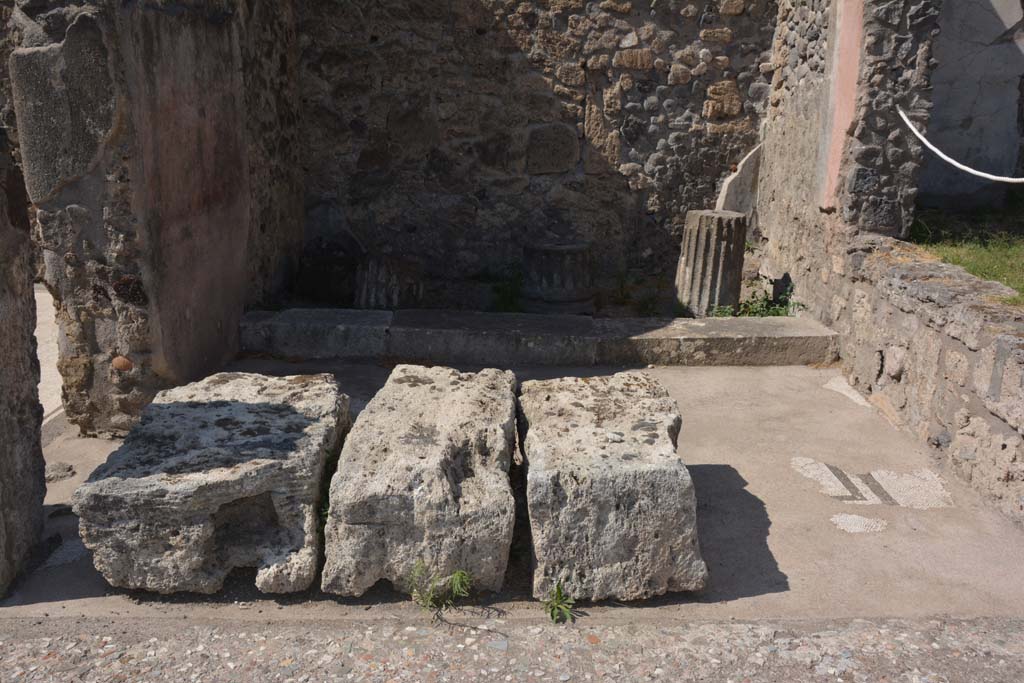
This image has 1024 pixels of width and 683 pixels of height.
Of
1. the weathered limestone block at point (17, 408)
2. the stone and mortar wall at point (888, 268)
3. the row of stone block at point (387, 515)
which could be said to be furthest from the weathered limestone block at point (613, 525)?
the weathered limestone block at point (17, 408)

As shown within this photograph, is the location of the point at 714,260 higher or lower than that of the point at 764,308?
higher

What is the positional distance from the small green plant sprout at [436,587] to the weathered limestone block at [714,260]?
4021 mm

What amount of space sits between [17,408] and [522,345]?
303 cm

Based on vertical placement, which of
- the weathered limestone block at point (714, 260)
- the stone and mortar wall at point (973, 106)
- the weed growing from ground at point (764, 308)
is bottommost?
the weed growing from ground at point (764, 308)

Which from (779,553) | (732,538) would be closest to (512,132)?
(732,538)

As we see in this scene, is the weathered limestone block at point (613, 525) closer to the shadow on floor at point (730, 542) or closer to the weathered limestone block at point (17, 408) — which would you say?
the shadow on floor at point (730, 542)

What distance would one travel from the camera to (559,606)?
308 centimetres

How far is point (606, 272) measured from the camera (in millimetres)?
7547

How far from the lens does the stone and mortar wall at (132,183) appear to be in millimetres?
3973

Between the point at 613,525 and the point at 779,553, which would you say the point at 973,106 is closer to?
the point at 779,553

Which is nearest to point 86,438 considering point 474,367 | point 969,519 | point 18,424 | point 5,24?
point 18,424

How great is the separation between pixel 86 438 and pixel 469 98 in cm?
400

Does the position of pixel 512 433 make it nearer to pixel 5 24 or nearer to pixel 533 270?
pixel 533 270

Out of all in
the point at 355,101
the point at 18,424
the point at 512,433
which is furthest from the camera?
the point at 355,101
